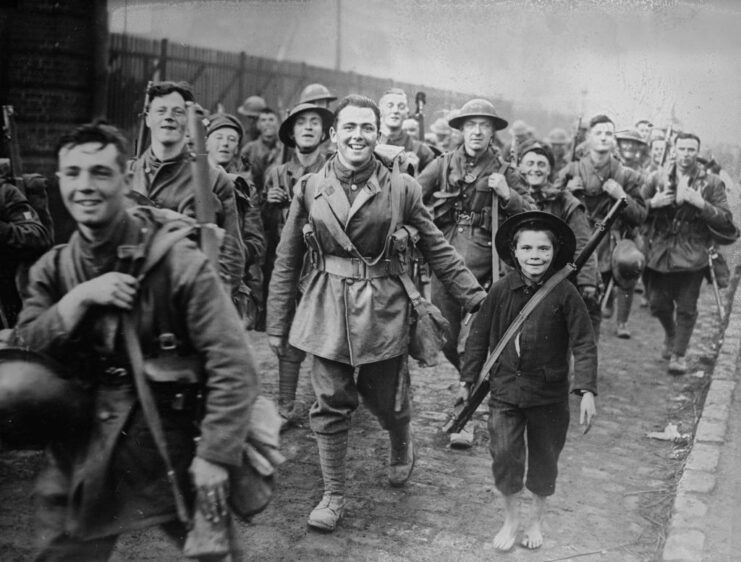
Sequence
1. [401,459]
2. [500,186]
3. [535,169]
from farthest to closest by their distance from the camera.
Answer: [535,169] < [500,186] < [401,459]

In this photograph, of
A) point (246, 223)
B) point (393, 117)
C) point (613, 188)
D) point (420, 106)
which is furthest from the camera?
point (420, 106)

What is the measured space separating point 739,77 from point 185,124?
15.6 feet

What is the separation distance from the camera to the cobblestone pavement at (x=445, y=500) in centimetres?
407

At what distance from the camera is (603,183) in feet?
23.4

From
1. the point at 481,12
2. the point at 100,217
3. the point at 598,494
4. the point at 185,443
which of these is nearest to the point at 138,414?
the point at 185,443

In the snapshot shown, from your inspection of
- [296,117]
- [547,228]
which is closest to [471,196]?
[296,117]

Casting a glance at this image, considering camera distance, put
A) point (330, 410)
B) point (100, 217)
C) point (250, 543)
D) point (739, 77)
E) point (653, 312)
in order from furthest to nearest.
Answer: point (653, 312) < point (739, 77) < point (330, 410) < point (250, 543) < point (100, 217)

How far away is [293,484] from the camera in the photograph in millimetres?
4809

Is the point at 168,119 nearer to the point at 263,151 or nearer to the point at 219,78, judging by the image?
the point at 263,151

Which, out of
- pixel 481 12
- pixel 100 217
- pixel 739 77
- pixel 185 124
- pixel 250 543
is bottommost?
pixel 250 543

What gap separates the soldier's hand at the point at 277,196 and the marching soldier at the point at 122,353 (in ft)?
12.0

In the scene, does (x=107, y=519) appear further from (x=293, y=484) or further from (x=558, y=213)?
(x=558, y=213)

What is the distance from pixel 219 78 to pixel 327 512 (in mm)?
10121

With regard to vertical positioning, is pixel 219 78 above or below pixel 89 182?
above
